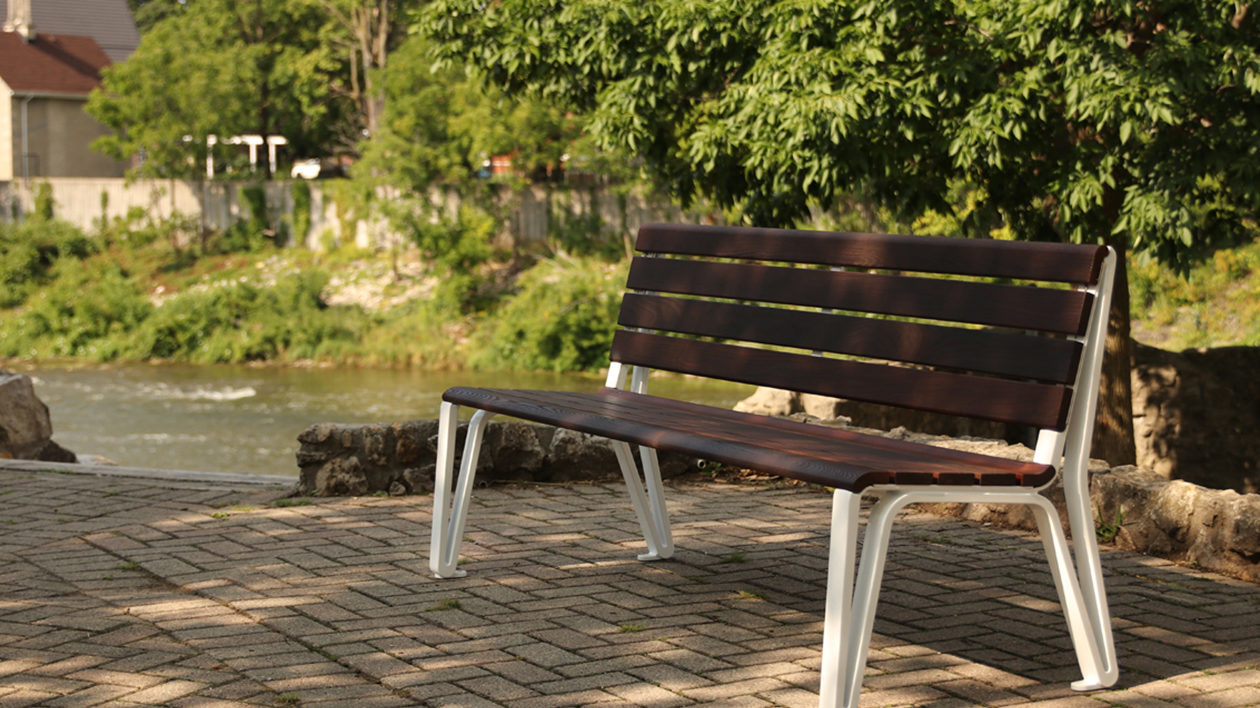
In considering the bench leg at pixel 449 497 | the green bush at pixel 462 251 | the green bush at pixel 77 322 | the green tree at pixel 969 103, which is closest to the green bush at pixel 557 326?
the green bush at pixel 462 251

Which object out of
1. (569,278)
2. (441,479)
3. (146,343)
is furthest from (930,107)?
(146,343)

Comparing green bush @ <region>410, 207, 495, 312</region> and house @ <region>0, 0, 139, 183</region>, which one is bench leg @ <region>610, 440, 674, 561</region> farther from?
house @ <region>0, 0, 139, 183</region>

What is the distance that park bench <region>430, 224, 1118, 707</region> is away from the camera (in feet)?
10.5

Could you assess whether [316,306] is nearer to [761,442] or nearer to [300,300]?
[300,300]

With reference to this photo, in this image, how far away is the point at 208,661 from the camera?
3668mm

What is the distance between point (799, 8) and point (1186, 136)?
2.52 meters

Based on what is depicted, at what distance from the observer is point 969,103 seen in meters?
9.01

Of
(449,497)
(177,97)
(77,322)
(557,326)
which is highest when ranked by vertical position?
(177,97)

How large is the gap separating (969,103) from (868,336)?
17.3 feet

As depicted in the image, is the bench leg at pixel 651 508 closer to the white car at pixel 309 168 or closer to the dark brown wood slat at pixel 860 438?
the dark brown wood slat at pixel 860 438

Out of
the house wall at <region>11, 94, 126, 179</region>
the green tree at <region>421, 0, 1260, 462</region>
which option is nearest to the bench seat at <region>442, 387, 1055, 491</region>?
the green tree at <region>421, 0, 1260, 462</region>

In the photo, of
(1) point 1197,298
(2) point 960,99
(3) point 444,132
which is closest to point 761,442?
(2) point 960,99

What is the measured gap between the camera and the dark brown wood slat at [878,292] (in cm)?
360

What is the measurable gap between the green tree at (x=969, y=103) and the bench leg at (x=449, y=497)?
4.51 metres
